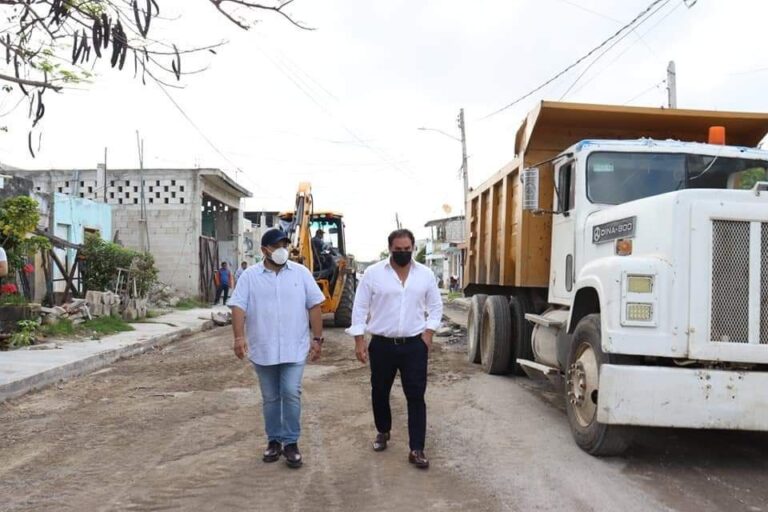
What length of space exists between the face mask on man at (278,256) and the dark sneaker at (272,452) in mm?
1335

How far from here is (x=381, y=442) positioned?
5.49 m

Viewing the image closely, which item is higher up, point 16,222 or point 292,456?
point 16,222

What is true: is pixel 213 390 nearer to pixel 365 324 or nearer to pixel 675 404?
pixel 365 324

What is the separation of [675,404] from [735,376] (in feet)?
1.45

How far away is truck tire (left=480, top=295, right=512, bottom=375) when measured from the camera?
9.23m

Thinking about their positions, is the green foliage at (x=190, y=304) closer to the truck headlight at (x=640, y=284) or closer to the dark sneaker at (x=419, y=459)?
the dark sneaker at (x=419, y=459)

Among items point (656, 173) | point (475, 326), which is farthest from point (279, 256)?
point (475, 326)

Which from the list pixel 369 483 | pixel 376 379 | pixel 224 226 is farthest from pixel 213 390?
pixel 224 226

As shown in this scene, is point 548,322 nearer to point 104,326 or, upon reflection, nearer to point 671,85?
point 104,326

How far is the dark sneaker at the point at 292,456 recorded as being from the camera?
→ 504cm

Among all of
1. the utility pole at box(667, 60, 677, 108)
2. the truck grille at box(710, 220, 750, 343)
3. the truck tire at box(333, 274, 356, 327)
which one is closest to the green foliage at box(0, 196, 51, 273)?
the truck tire at box(333, 274, 356, 327)

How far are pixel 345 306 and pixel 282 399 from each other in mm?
10645

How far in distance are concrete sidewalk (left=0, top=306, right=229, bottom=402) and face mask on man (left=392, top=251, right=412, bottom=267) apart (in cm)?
504

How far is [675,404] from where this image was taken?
4789 mm
